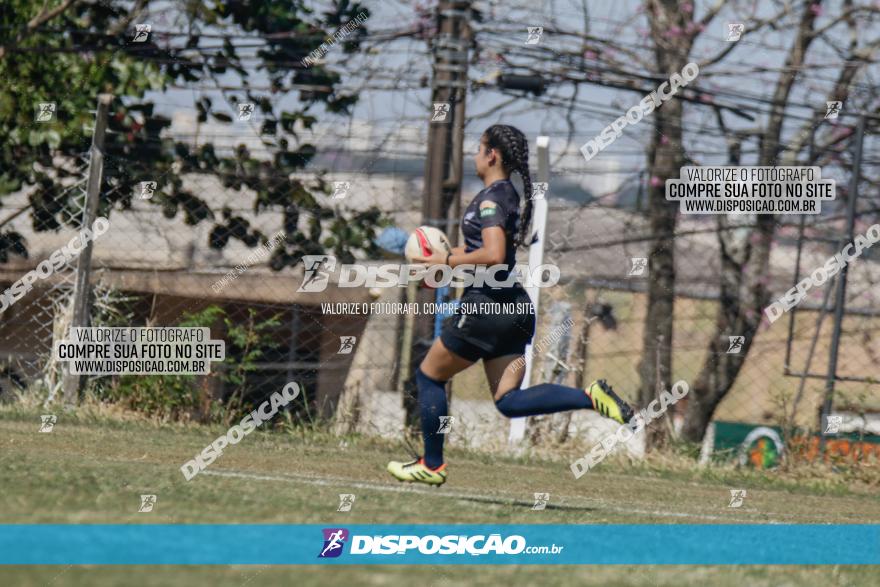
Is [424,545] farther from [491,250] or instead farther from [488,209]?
[488,209]

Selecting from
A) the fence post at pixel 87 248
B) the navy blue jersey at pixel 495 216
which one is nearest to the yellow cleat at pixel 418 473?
the navy blue jersey at pixel 495 216

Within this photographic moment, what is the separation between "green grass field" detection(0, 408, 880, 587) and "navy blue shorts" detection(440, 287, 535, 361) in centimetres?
76

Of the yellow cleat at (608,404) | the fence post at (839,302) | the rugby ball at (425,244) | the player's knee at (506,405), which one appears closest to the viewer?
the yellow cleat at (608,404)

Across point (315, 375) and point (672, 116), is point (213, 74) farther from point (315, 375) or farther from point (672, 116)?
point (672, 116)

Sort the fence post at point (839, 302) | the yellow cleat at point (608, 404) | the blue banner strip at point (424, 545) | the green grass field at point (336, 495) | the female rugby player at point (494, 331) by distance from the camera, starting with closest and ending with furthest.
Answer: the blue banner strip at point (424, 545) < the green grass field at point (336, 495) < the yellow cleat at point (608, 404) < the female rugby player at point (494, 331) < the fence post at point (839, 302)

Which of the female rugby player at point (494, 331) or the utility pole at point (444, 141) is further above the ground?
the utility pole at point (444, 141)

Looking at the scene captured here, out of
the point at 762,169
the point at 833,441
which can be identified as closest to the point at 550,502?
the point at 833,441

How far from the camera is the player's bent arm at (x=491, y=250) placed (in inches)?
246

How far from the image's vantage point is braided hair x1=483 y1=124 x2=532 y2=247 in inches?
257

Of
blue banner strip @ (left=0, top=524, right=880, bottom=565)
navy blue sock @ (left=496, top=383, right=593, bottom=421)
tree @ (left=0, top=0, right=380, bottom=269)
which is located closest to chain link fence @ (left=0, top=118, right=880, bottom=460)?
tree @ (left=0, top=0, right=380, bottom=269)

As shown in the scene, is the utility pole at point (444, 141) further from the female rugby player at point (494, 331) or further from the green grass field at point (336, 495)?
the female rugby player at point (494, 331)

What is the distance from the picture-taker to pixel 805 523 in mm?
6352

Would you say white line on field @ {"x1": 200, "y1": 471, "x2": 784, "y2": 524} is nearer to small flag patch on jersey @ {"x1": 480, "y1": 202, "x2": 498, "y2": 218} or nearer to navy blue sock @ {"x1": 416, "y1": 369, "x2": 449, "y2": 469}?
navy blue sock @ {"x1": 416, "y1": 369, "x2": 449, "y2": 469}

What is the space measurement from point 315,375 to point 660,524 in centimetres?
619
